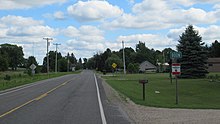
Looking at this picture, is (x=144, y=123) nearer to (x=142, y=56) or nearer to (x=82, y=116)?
(x=82, y=116)

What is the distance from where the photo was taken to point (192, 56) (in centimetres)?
5641

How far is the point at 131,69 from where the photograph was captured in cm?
11256

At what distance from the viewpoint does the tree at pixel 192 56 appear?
2221 inches

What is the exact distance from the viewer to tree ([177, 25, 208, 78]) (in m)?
56.4

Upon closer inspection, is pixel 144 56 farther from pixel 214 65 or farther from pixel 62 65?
pixel 214 65

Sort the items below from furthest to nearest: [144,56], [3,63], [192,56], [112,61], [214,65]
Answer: [144,56] → [3,63] → [112,61] → [214,65] → [192,56]

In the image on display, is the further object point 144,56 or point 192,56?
point 144,56

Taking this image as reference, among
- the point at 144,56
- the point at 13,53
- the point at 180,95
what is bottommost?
the point at 180,95

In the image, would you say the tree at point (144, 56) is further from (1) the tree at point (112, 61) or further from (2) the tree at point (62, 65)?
(1) the tree at point (112, 61)

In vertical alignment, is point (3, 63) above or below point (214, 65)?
above

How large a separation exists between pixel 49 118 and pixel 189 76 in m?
46.2

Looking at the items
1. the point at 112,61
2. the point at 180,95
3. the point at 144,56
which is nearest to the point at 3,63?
the point at 112,61

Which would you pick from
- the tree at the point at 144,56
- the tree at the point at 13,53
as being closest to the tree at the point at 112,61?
the tree at the point at 144,56

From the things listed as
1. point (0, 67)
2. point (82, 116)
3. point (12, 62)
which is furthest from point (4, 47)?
point (82, 116)
